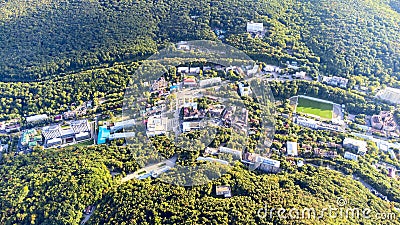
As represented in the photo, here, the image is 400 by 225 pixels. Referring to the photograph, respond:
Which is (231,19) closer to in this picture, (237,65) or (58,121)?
(237,65)

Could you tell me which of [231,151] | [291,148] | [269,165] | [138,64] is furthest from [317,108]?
[138,64]

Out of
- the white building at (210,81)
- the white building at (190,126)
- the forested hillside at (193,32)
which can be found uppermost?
the forested hillside at (193,32)

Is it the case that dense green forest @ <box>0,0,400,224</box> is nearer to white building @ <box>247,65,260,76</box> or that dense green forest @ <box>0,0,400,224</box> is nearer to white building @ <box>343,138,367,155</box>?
white building @ <box>343,138,367,155</box>

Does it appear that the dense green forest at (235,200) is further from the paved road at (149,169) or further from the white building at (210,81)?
the white building at (210,81)

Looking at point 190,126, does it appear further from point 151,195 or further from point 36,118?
point 36,118

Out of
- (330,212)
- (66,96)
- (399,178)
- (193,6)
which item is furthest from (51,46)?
(399,178)

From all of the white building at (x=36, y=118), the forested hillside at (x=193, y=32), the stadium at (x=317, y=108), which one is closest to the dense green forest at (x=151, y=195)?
the white building at (x=36, y=118)
